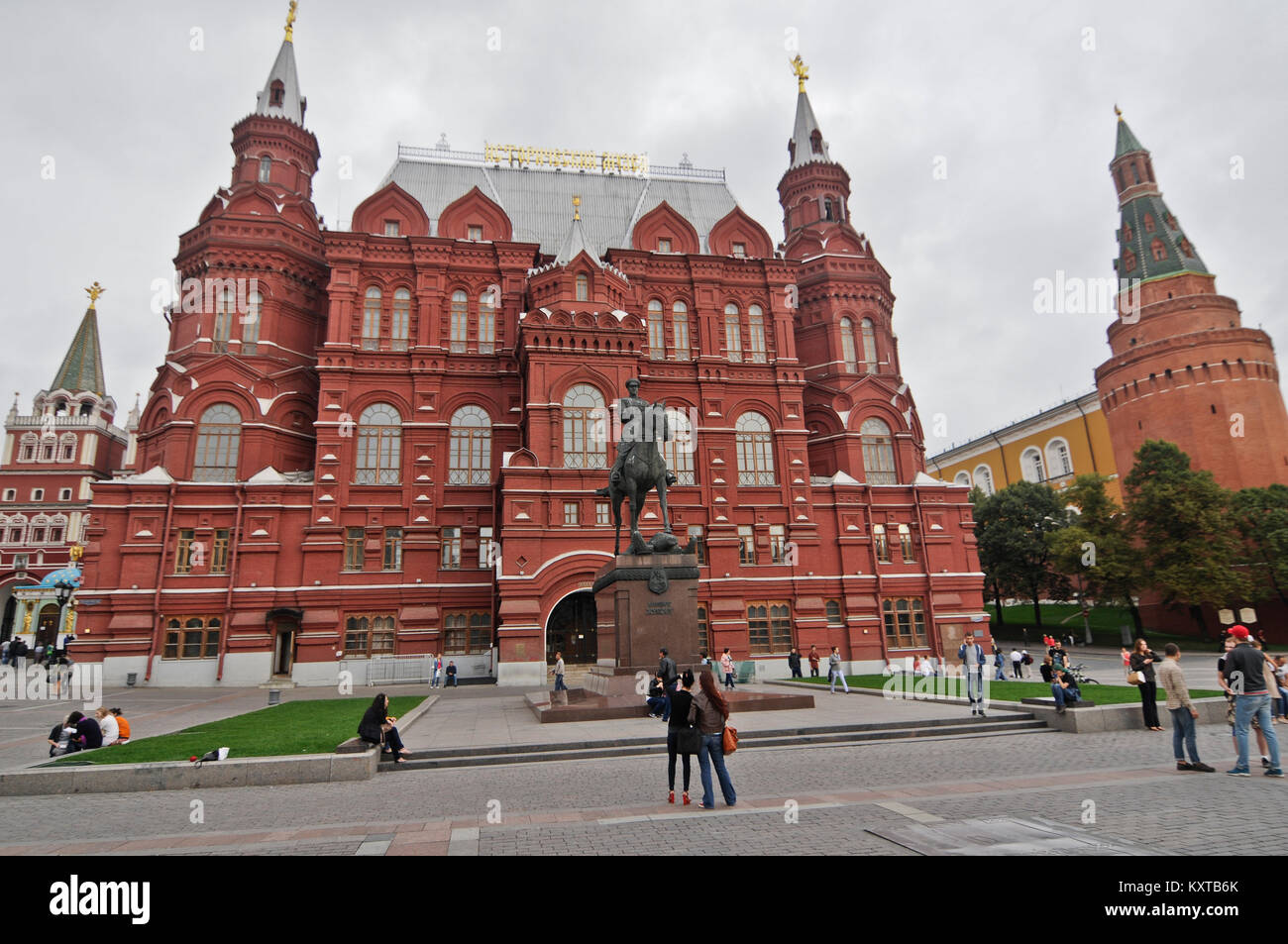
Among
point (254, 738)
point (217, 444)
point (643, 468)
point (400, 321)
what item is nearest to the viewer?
point (254, 738)

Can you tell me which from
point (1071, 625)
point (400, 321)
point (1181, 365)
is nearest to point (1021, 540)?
point (1071, 625)

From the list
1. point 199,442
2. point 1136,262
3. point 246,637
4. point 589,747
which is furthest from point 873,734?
point 1136,262

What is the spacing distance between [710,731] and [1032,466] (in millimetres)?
74294

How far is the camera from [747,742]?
1309cm

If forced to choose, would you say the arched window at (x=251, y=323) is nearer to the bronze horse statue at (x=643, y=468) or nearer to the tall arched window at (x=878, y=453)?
A: the bronze horse statue at (x=643, y=468)

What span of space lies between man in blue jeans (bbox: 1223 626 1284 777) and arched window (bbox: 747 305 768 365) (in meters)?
31.3

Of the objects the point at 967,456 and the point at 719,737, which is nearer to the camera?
the point at 719,737

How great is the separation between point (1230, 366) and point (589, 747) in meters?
56.0

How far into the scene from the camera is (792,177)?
45.9 metres

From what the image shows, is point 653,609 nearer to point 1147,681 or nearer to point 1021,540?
point 1147,681

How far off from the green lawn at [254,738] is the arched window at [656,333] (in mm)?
23514

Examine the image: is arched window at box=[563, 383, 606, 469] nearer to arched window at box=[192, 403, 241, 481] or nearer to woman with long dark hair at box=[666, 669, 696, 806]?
arched window at box=[192, 403, 241, 481]

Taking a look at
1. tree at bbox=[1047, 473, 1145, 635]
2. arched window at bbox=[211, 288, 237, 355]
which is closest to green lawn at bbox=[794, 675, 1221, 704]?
tree at bbox=[1047, 473, 1145, 635]

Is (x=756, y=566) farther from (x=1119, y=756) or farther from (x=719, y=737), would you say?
(x=719, y=737)
